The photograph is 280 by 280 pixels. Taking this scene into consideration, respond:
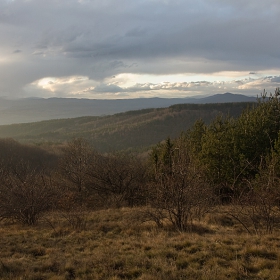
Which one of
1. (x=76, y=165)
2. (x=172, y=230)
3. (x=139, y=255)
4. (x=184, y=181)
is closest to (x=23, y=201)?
(x=172, y=230)

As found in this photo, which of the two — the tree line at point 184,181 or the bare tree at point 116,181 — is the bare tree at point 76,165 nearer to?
Result: the tree line at point 184,181

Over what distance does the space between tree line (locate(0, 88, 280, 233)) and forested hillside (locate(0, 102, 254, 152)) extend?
250ft

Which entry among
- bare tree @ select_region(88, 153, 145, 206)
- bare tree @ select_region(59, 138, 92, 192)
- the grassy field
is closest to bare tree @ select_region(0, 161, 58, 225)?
the grassy field

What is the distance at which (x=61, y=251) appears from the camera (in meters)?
6.69

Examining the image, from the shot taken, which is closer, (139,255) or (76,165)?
(139,255)

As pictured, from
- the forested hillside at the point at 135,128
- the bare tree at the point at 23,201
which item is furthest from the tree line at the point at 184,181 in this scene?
the forested hillside at the point at 135,128

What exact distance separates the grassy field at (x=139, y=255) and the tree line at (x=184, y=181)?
0.96 meters

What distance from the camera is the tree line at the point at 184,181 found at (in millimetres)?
8445

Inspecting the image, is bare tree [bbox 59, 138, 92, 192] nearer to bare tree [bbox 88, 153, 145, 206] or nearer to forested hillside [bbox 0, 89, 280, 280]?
bare tree [bbox 88, 153, 145, 206]

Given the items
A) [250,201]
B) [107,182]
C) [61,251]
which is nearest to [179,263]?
[61,251]

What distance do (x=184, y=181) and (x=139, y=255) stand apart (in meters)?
3.13

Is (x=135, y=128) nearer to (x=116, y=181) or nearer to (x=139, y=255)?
(x=116, y=181)

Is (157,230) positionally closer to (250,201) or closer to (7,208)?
(250,201)

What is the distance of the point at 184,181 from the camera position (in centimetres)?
839
